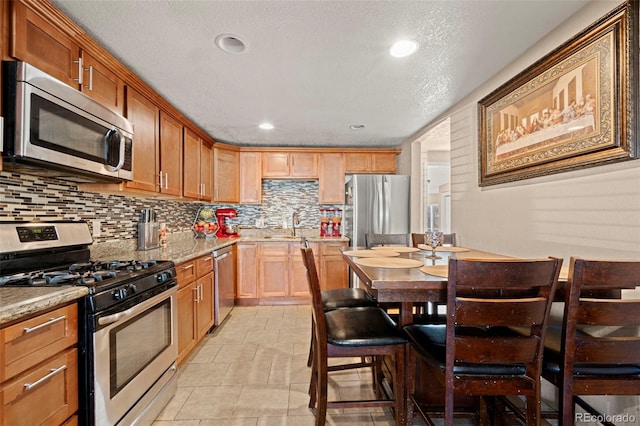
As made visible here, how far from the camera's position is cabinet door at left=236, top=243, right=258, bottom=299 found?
3.87 m

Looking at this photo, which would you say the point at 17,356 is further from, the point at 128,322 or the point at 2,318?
the point at 128,322

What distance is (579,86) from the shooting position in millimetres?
1559

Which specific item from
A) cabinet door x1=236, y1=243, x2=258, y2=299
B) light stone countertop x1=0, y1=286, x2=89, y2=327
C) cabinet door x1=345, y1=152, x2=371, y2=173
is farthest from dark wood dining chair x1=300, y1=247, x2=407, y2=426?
cabinet door x1=345, y1=152, x2=371, y2=173

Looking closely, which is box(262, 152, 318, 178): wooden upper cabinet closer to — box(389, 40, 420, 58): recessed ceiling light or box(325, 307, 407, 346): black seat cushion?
box(389, 40, 420, 58): recessed ceiling light

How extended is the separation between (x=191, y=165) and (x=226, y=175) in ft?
2.78

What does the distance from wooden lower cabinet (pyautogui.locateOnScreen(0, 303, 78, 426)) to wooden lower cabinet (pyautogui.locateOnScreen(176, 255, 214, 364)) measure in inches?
38.8

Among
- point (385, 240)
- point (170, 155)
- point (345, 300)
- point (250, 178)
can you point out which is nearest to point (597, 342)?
point (345, 300)

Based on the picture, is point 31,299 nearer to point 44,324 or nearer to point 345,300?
point 44,324

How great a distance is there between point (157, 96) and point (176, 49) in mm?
748

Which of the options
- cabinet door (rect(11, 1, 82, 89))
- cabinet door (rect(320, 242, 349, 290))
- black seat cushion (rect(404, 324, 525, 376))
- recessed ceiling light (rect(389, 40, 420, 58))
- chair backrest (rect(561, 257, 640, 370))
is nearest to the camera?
chair backrest (rect(561, 257, 640, 370))

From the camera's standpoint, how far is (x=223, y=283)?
10.6 feet

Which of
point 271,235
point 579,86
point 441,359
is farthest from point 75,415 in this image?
point 271,235

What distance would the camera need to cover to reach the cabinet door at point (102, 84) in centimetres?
173

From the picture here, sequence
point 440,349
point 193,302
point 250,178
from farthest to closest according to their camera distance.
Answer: point 250,178 < point 193,302 < point 440,349
